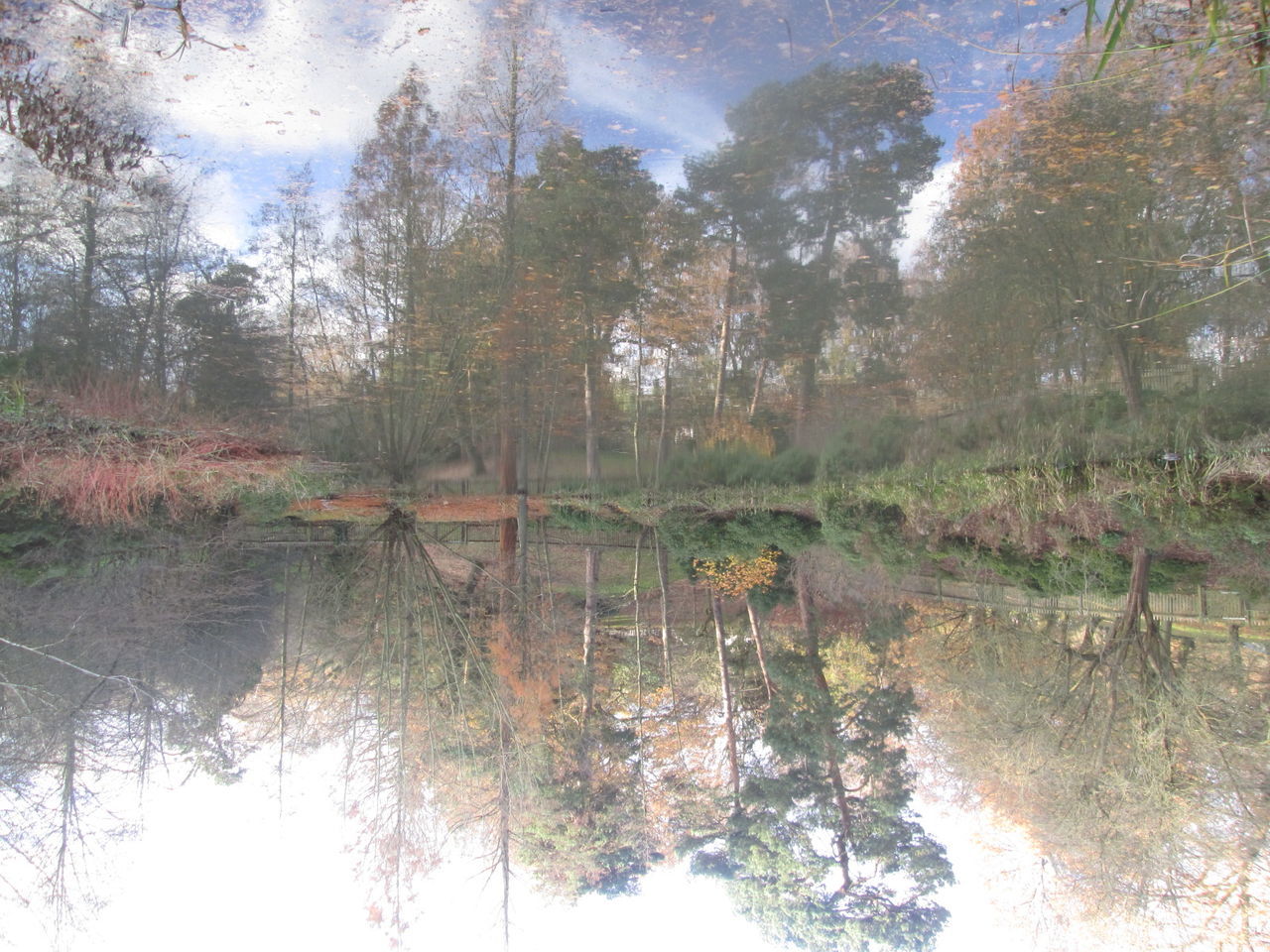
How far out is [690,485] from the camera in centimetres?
750

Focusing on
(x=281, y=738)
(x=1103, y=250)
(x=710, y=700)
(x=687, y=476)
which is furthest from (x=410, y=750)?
(x=1103, y=250)

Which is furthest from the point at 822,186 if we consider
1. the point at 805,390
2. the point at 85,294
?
the point at 85,294

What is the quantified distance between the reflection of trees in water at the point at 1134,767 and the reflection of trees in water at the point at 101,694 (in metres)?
7.26

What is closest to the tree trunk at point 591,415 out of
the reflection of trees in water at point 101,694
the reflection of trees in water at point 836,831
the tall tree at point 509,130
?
the tall tree at point 509,130

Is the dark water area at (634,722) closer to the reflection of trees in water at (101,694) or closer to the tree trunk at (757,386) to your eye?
the reflection of trees in water at (101,694)

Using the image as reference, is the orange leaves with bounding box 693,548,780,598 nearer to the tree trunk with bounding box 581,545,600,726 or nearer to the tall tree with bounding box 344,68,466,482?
the tree trunk with bounding box 581,545,600,726

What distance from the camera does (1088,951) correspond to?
19.8ft

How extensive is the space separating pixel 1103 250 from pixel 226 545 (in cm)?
920

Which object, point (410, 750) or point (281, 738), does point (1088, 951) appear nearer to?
point (410, 750)

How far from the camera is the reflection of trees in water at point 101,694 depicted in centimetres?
639

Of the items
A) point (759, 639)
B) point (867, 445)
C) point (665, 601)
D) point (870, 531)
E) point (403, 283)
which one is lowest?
point (759, 639)

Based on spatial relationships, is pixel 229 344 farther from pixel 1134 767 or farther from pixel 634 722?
pixel 1134 767

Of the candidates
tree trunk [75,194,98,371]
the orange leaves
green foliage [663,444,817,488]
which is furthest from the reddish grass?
the orange leaves

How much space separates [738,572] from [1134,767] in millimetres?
3832
